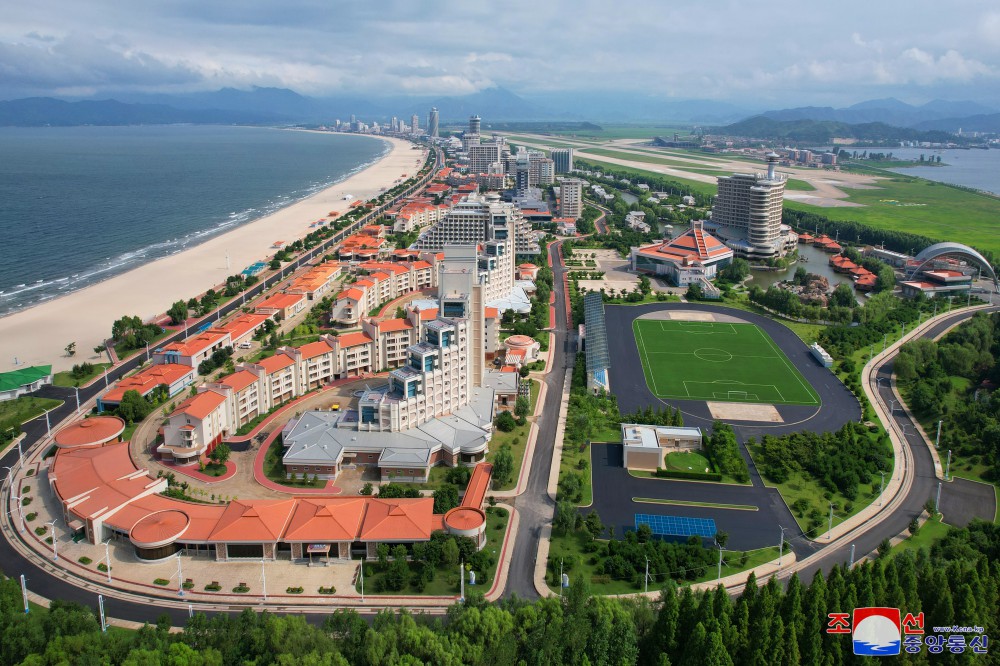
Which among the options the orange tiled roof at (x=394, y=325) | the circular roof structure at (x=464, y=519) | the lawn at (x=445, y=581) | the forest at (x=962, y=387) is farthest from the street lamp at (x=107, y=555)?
the forest at (x=962, y=387)

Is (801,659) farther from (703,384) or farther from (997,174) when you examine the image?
(997,174)

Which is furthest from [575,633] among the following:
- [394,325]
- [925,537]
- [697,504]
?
[394,325]

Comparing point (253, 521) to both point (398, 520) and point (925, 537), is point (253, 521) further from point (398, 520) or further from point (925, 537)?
point (925, 537)

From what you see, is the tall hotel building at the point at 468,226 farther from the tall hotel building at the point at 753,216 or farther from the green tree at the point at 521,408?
the green tree at the point at 521,408

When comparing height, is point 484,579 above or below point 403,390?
below

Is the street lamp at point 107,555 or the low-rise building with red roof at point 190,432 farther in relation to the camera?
the low-rise building with red roof at point 190,432

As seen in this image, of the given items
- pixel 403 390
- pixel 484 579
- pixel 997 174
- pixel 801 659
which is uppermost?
pixel 997 174

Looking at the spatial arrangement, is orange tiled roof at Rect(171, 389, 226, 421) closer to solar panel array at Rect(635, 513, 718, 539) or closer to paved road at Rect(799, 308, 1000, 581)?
solar panel array at Rect(635, 513, 718, 539)

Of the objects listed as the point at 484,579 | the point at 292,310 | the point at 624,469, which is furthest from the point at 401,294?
the point at 484,579
